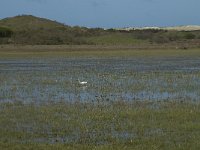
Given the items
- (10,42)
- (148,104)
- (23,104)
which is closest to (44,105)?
(23,104)

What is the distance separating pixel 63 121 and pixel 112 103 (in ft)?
15.8

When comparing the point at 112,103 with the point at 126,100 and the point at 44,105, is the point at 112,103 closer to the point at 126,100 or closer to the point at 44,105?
the point at 126,100

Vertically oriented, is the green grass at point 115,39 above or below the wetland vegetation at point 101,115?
below

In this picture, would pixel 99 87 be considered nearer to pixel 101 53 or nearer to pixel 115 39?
pixel 101 53

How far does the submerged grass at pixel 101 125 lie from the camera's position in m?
13.5

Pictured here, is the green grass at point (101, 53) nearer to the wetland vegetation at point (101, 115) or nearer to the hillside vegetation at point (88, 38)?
the hillside vegetation at point (88, 38)

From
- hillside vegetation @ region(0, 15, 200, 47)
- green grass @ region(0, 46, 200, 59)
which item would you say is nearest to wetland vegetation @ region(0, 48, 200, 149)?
green grass @ region(0, 46, 200, 59)

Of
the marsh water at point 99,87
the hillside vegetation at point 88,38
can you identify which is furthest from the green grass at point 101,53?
the marsh water at point 99,87

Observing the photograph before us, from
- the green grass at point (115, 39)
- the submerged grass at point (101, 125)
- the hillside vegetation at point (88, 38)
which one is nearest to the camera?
the submerged grass at point (101, 125)

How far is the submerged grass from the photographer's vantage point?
1352 centimetres

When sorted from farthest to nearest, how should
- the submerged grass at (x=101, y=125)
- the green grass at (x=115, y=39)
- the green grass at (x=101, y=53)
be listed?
the green grass at (x=115, y=39), the green grass at (x=101, y=53), the submerged grass at (x=101, y=125)

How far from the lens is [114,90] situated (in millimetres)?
26656

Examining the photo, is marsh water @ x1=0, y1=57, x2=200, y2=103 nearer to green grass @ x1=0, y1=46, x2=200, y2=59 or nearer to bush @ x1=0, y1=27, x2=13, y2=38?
green grass @ x1=0, y1=46, x2=200, y2=59

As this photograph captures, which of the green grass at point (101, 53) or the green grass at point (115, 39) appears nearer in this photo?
the green grass at point (101, 53)
